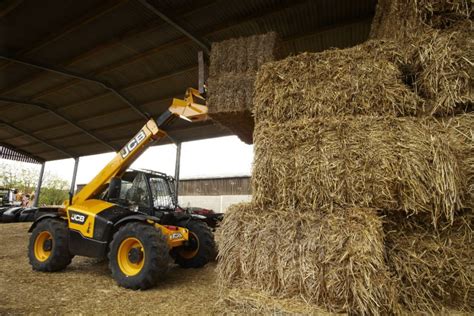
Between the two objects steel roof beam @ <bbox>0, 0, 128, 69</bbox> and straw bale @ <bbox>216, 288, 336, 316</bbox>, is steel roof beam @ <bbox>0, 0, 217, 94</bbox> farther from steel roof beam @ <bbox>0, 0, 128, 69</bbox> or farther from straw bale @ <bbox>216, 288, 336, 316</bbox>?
straw bale @ <bbox>216, 288, 336, 316</bbox>

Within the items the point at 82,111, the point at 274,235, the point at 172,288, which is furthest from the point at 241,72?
the point at 82,111

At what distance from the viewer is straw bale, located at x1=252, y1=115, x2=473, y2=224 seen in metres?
2.74

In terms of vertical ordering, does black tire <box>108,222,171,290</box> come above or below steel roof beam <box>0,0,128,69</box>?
below

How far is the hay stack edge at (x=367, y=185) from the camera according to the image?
106 inches

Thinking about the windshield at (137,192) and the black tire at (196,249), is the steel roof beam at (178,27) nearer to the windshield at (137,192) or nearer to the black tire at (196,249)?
the windshield at (137,192)

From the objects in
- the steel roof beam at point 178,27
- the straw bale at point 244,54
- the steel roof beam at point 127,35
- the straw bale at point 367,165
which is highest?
the steel roof beam at point 127,35

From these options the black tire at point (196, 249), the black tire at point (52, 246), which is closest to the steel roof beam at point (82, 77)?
the black tire at point (52, 246)

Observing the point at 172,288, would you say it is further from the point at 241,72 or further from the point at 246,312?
the point at 241,72

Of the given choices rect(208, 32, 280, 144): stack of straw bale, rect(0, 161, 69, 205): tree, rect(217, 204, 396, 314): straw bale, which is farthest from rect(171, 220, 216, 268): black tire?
rect(0, 161, 69, 205): tree

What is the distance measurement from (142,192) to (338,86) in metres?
3.99

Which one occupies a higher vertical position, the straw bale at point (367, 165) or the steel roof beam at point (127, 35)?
the steel roof beam at point (127, 35)

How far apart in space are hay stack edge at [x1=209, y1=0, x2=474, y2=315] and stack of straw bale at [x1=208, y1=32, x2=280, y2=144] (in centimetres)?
→ 123

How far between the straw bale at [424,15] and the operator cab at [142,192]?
14.9 feet

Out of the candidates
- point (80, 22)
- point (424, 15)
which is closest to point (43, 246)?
point (80, 22)
